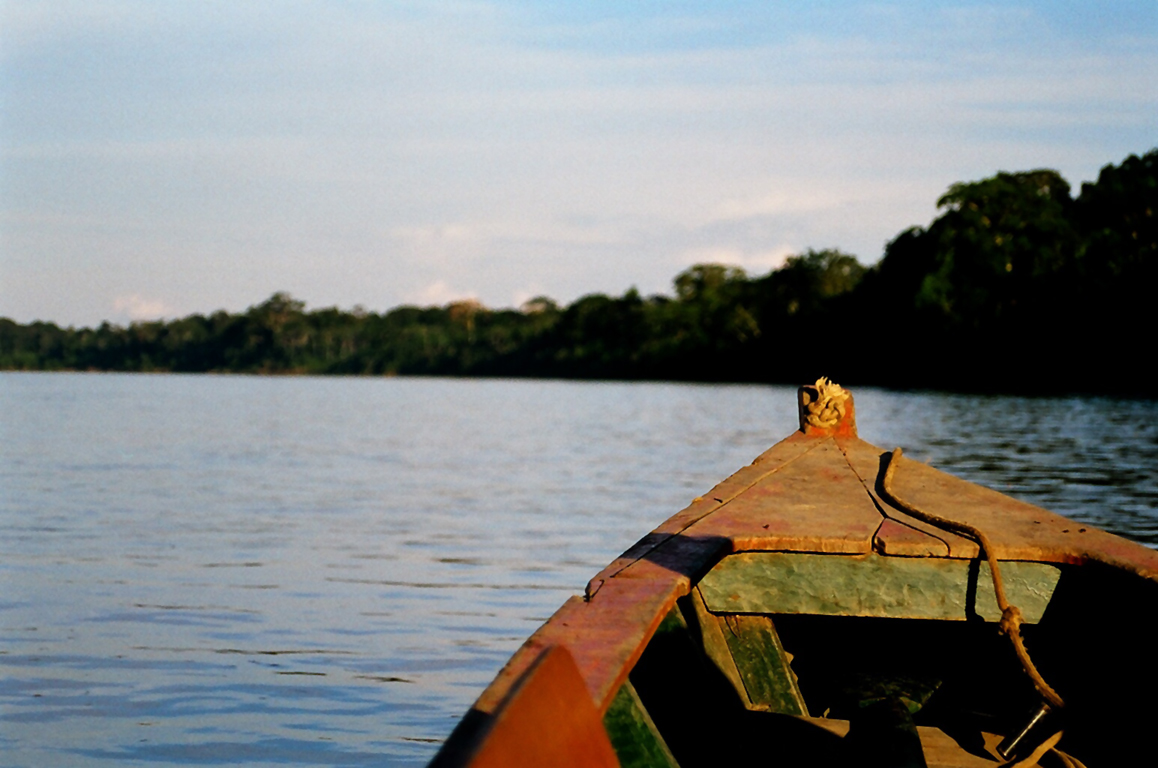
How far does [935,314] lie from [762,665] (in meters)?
60.7

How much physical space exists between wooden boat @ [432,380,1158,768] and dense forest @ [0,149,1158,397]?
54.0m

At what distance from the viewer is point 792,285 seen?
89688 mm

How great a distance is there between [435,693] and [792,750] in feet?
11.3

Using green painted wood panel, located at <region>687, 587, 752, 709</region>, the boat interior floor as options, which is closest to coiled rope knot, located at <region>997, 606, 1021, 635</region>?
the boat interior floor

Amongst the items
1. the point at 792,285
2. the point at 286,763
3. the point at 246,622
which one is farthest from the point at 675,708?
the point at 792,285

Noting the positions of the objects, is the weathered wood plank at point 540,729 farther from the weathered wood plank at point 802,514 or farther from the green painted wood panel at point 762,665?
the green painted wood panel at point 762,665

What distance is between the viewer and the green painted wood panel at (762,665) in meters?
4.59

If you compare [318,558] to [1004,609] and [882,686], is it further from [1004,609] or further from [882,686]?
[1004,609]

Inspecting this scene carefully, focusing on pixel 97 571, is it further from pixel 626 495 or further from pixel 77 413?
pixel 77 413

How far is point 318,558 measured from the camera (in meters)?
12.3

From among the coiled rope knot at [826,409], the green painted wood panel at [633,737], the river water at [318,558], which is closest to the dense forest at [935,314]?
the river water at [318,558]

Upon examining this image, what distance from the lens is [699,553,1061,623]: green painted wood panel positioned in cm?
413

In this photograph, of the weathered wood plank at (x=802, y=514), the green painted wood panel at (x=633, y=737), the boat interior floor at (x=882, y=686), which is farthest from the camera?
the weathered wood plank at (x=802, y=514)

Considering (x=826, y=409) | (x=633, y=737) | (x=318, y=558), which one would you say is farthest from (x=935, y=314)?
(x=633, y=737)
